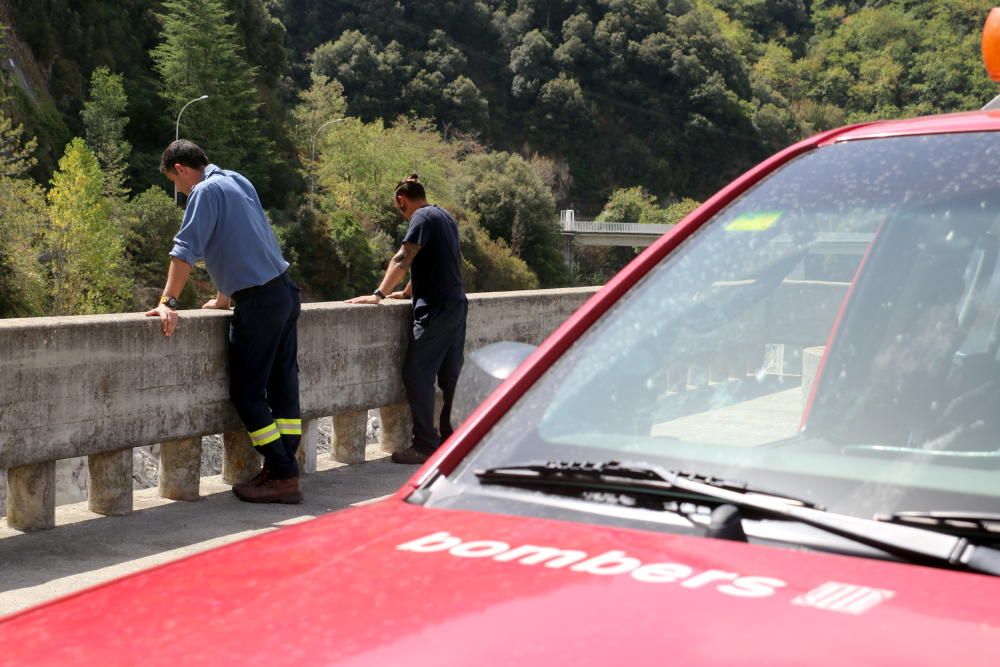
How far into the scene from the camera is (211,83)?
3511 inches

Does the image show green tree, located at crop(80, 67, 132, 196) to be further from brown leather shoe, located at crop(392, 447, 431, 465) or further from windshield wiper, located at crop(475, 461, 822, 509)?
windshield wiper, located at crop(475, 461, 822, 509)

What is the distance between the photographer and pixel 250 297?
749 centimetres

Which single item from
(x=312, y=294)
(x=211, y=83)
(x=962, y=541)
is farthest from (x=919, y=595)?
(x=211, y=83)

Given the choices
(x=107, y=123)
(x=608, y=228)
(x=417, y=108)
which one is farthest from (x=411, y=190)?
(x=417, y=108)

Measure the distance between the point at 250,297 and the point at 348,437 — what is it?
74.9 inches

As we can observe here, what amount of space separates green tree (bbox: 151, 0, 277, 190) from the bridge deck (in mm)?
80715

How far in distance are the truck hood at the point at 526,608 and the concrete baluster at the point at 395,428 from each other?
7809 mm

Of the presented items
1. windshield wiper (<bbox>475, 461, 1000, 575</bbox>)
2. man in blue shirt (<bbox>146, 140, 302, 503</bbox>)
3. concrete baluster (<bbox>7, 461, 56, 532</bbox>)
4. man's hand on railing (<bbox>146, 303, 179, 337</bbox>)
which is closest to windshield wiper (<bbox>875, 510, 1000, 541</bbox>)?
windshield wiper (<bbox>475, 461, 1000, 575</bbox>)

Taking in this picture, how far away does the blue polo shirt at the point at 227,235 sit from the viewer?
7.35 m

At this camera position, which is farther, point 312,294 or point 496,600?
point 312,294

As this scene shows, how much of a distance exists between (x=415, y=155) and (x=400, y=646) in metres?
112

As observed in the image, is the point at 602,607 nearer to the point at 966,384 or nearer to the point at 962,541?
the point at 962,541

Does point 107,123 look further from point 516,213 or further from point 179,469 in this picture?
point 179,469

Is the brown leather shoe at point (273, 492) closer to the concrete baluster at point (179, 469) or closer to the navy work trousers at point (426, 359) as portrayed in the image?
the concrete baluster at point (179, 469)
